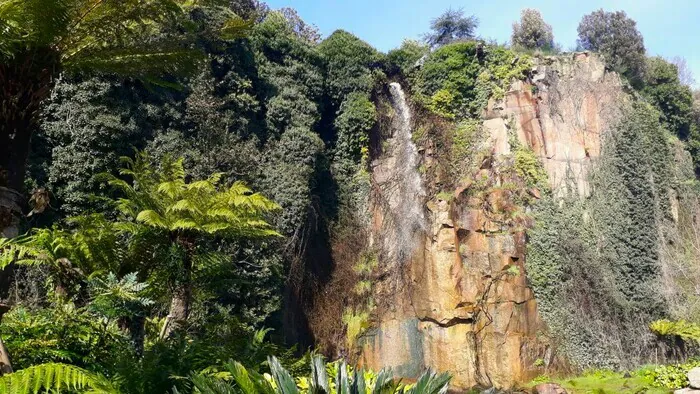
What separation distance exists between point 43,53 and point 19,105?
42 cm

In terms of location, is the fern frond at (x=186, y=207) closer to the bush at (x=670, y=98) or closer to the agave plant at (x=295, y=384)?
the agave plant at (x=295, y=384)

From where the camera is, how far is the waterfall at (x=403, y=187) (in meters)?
13.3

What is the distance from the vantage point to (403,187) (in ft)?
46.5

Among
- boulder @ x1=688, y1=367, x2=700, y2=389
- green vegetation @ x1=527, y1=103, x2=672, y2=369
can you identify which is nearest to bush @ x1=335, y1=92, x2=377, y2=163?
green vegetation @ x1=527, y1=103, x2=672, y2=369

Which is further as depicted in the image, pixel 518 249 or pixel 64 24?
pixel 518 249

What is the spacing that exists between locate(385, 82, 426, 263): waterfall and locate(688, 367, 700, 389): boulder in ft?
Result: 19.6

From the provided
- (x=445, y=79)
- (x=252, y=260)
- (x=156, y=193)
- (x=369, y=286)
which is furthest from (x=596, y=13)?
(x=156, y=193)

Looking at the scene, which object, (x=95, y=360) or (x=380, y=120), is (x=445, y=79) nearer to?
(x=380, y=120)

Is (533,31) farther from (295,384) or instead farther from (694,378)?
(295,384)

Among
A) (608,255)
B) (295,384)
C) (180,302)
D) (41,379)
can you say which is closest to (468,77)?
(608,255)

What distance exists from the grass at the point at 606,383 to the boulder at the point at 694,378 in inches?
15.4

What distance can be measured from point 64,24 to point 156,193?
279cm

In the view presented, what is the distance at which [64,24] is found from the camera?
12.2 feet

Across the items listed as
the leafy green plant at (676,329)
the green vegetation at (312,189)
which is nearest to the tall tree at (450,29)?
the green vegetation at (312,189)
